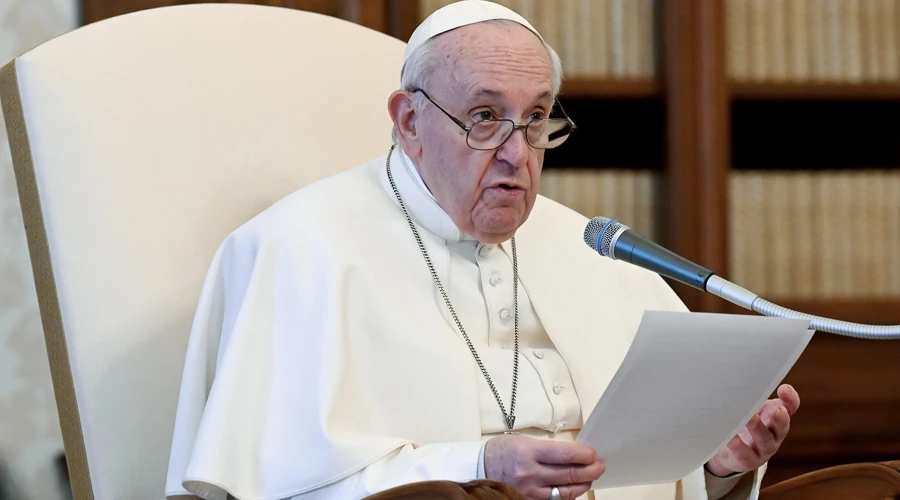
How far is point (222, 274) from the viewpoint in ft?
6.78

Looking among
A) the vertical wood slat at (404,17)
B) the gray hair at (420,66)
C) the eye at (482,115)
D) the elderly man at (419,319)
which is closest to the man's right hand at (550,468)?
the elderly man at (419,319)

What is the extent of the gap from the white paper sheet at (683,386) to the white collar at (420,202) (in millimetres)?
669

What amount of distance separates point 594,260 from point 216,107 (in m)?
0.88

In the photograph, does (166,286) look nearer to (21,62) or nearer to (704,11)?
(21,62)

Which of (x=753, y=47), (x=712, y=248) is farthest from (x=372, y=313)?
(x=753, y=47)

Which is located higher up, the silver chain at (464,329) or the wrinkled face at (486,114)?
the wrinkled face at (486,114)

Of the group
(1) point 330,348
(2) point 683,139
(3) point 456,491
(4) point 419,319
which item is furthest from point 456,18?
(2) point 683,139

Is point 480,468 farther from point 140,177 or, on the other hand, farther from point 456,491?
point 140,177

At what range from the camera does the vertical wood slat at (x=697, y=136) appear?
326cm

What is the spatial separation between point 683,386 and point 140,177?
1144 millimetres

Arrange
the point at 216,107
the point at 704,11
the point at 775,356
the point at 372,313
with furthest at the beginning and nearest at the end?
1. the point at 704,11
2. the point at 216,107
3. the point at 372,313
4. the point at 775,356

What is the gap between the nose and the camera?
2.01 m

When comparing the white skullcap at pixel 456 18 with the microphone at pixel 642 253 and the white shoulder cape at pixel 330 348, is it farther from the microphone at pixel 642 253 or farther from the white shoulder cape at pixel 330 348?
the microphone at pixel 642 253

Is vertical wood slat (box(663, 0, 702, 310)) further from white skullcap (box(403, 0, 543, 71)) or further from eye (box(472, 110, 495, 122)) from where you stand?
eye (box(472, 110, 495, 122))
